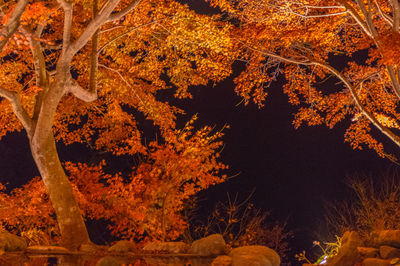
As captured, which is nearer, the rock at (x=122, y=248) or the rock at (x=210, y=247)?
the rock at (x=210, y=247)

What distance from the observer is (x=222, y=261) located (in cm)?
591

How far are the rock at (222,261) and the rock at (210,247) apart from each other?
310 millimetres

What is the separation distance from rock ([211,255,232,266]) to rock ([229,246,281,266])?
0.11 metres

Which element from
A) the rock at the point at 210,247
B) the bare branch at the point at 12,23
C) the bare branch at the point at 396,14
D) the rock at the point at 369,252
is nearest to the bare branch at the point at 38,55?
the bare branch at the point at 12,23

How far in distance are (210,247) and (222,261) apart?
54 centimetres

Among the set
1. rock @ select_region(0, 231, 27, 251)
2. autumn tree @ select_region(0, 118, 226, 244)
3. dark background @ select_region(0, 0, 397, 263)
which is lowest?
dark background @ select_region(0, 0, 397, 263)

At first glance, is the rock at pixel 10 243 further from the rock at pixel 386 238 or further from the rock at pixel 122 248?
the rock at pixel 386 238

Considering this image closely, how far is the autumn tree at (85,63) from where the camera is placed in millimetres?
7047

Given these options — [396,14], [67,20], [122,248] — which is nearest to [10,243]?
[122,248]

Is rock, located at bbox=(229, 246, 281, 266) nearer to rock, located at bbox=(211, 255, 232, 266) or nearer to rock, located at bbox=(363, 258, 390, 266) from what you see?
rock, located at bbox=(211, 255, 232, 266)

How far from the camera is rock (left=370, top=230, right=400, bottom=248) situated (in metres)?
6.11

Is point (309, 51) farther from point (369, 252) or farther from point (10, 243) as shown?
point (10, 243)

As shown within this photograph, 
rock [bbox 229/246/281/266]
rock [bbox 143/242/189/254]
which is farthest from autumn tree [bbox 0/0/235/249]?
rock [bbox 229/246/281/266]

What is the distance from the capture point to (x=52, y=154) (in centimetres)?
720
